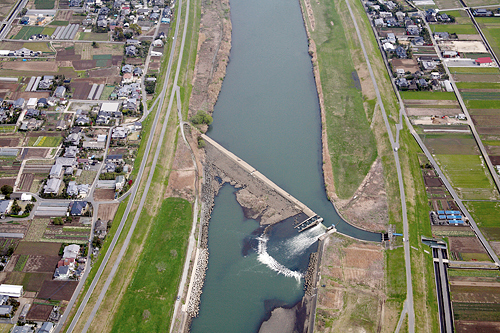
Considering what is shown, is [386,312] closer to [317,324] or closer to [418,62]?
[317,324]

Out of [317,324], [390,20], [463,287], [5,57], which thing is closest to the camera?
[317,324]

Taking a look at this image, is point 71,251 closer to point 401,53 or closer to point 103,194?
point 103,194

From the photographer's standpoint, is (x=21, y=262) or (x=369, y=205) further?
(x=369, y=205)

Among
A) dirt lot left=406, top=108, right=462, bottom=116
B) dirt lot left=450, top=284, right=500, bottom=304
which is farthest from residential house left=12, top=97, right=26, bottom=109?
dirt lot left=450, top=284, right=500, bottom=304

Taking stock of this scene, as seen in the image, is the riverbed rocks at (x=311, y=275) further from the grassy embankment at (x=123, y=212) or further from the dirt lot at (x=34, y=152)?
the dirt lot at (x=34, y=152)

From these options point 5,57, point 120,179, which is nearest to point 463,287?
point 120,179

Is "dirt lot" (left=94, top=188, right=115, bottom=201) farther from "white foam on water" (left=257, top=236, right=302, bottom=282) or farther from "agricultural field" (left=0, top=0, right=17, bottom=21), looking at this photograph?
"agricultural field" (left=0, top=0, right=17, bottom=21)

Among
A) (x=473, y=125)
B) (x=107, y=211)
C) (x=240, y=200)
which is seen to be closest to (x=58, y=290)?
(x=107, y=211)
